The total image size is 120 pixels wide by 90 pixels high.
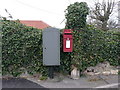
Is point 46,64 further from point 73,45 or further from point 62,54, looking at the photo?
point 73,45

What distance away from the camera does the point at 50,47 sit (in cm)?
532

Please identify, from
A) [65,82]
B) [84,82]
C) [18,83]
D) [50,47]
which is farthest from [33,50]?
[84,82]

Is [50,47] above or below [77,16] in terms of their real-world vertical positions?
below

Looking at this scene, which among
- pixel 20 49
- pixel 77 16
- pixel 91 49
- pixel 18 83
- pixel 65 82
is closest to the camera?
pixel 18 83

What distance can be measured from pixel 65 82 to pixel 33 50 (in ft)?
4.95

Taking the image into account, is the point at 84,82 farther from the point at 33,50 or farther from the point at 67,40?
the point at 33,50

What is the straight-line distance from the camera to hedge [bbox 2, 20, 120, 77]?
5586 mm

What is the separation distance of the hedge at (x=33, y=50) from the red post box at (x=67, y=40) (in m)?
0.22

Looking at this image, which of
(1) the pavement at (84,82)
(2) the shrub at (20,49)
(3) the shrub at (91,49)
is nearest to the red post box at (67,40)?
(3) the shrub at (91,49)

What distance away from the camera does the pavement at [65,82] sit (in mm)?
4946

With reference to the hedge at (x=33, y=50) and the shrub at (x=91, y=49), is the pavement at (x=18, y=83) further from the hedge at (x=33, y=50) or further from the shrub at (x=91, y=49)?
the shrub at (x=91, y=49)

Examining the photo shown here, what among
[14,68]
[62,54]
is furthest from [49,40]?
[14,68]

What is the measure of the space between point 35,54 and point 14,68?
860 mm

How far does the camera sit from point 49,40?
5.31 m
